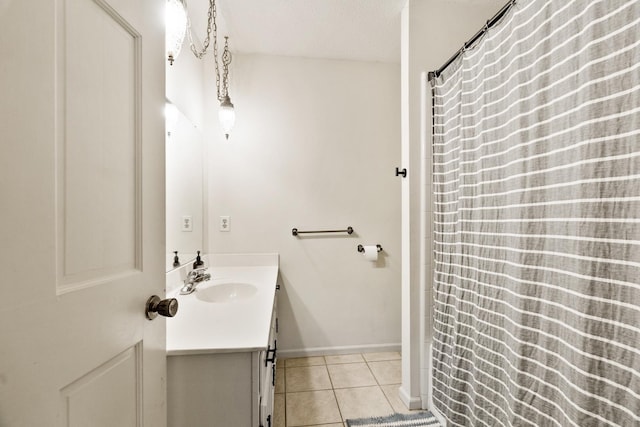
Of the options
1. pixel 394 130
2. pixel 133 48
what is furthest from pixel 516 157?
pixel 394 130

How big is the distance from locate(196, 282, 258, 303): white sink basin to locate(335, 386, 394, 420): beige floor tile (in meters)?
0.88

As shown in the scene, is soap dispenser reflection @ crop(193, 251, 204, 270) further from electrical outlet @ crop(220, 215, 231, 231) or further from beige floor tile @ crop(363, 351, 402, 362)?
beige floor tile @ crop(363, 351, 402, 362)

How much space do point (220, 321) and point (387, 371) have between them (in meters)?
1.51

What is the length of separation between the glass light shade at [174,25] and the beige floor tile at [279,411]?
1.84 metres

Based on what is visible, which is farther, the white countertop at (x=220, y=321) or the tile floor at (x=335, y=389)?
the tile floor at (x=335, y=389)

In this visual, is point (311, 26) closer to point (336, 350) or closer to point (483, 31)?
point (483, 31)

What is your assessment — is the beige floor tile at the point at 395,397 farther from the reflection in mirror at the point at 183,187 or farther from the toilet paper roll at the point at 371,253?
the reflection in mirror at the point at 183,187

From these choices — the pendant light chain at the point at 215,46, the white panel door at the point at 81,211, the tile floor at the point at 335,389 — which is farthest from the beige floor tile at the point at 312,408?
the pendant light chain at the point at 215,46

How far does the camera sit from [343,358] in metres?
2.20

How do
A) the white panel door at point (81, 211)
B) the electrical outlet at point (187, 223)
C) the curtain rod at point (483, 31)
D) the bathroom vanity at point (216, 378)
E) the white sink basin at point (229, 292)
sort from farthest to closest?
the electrical outlet at point (187, 223) → the white sink basin at point (229, 292) → the curtain rod at point (483, 31) → the bathroom vanity at point (216, 378) → the white panel door at point (81, 211)

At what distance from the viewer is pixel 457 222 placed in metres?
1.32

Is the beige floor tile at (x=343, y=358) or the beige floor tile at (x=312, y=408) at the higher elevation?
the beige floor tile at (x=312, y=408)

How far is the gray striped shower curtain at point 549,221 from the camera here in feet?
2.16

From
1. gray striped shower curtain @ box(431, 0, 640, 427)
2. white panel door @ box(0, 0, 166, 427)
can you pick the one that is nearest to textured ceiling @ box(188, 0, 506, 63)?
gray striped shower curtain @ box(431, 0, 640, 427)
